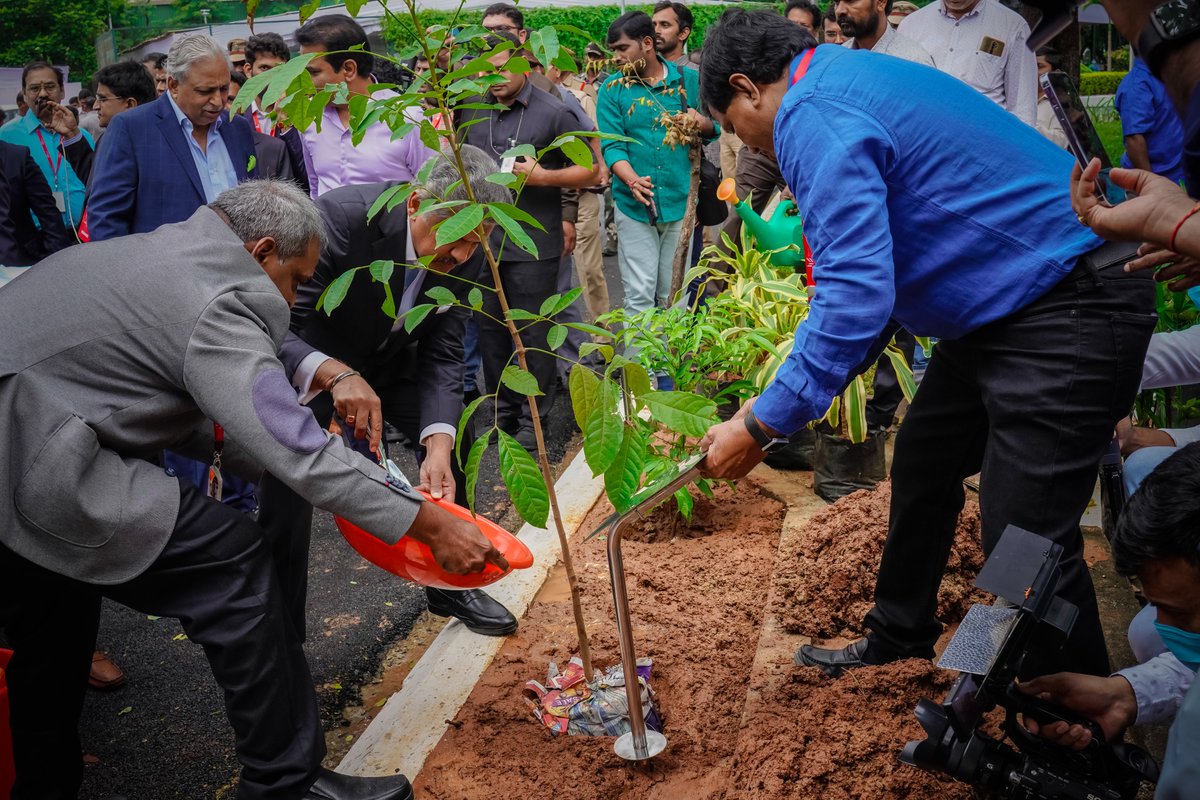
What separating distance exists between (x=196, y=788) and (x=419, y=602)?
1310 mm

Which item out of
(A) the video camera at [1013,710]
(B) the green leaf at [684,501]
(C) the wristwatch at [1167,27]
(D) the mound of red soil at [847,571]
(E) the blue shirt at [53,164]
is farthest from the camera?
(E) the blue shirt at [53,164]

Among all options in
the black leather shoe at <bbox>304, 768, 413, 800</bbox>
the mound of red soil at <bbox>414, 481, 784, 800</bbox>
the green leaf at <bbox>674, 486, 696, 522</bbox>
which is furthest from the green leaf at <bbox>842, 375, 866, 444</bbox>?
the black leather shoe at <bbox>304, 768, 413, 800</bbox>

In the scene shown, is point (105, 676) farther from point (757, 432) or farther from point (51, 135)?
point (51, 135)

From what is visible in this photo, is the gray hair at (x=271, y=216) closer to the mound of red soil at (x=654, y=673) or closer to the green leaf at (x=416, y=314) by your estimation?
the green leaf at (x=416, y=314)

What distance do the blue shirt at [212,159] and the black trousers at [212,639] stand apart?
102 inches

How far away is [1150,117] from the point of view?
14.0 feet

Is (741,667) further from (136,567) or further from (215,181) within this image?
(215,181)

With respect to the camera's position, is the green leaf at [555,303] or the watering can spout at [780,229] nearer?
the green leaf at [555,303]

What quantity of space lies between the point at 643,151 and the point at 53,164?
158 inches

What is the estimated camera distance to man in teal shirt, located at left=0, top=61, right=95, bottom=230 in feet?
22.6

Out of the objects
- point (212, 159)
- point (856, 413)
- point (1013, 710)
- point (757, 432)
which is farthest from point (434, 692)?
point (212, 159)

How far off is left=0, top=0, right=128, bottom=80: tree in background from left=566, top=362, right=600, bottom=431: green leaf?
1172 inches

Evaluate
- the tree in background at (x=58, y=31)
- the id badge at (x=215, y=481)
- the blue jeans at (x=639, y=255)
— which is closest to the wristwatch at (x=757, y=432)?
the id badge at (x=215, y=481)

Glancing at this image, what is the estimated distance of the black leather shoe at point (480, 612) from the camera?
373cm
